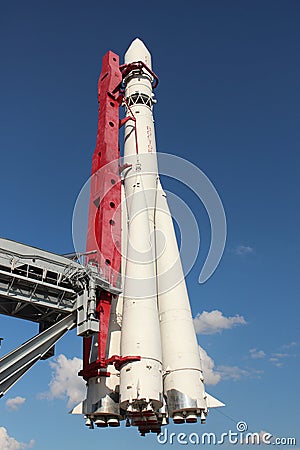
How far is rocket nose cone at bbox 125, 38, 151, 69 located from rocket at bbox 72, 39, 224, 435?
249 inches

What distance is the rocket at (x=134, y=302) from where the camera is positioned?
87.3 feet

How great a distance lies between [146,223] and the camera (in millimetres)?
32219

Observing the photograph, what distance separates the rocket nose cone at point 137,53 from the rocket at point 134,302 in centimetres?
633

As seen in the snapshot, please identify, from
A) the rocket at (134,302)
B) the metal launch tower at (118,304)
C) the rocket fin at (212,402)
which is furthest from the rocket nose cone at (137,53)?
the rocket fin at (212,402)

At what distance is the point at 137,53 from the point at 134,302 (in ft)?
83.8

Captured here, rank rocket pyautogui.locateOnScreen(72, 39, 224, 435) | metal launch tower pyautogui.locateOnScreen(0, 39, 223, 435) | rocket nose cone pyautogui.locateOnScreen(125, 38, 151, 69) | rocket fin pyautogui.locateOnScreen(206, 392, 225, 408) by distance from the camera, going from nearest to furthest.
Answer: metal launch tower pyautogui.locateOnScreen(0, 39, 223, 435), rocket pyautogui.locateOnScreen(72, 39, 224, 435), rocket fin pyautogui.locateOnScreen(206, 392, 225, 408), rocket nose cone pyautogui.locateOnScreen(125, 38, 151, 69)

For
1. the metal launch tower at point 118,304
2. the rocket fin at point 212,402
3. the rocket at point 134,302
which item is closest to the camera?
the metal launch tower at point 118,304

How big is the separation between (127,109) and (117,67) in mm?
3413

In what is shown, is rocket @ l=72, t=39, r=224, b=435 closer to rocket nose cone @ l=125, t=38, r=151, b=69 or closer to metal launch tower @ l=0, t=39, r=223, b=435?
metal launch tower @ l=0, t=39, r=223, b=435

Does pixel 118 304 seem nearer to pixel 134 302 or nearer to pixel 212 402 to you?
pixel 134 302

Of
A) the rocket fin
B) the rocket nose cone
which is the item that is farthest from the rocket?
the rocket nose cone

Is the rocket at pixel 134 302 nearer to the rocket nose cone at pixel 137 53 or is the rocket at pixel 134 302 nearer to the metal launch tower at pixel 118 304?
the metal launch tower at pixel 118 304

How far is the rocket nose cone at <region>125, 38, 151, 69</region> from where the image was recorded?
43969mm

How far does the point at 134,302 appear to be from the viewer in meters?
28.5
